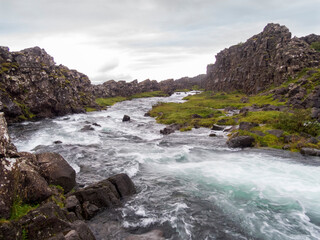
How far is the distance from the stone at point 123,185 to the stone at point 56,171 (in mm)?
3196

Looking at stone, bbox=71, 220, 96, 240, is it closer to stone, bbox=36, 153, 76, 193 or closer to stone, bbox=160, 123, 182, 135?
stone, bbox=36, 153, 76, 193

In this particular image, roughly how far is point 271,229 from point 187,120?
4185 cm

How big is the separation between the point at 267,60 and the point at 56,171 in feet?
373

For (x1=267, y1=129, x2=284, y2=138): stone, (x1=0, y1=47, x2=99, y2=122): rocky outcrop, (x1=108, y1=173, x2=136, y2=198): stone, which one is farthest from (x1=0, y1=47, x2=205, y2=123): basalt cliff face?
(x1=267, y1=129, x2=284, y2=138): stone

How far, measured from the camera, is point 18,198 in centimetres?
1114

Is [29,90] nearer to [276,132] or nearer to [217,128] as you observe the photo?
[217,128]

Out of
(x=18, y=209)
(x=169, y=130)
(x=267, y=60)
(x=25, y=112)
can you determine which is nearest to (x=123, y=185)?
(x=18, y=209)

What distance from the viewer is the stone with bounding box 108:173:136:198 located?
17.3m

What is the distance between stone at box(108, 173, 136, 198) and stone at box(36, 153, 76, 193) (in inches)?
126

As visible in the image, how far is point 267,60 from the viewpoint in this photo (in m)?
105

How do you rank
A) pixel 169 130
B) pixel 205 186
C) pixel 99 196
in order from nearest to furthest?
pixel 99 196 < pixel 205 186 < pixel 169 130

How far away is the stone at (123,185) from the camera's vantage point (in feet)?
56.9

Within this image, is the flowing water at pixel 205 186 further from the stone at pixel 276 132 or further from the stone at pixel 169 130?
the stone at pixel 169 130

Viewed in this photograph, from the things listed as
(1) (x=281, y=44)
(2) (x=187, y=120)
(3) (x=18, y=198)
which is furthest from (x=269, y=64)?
(3) (x=18, y=198)
